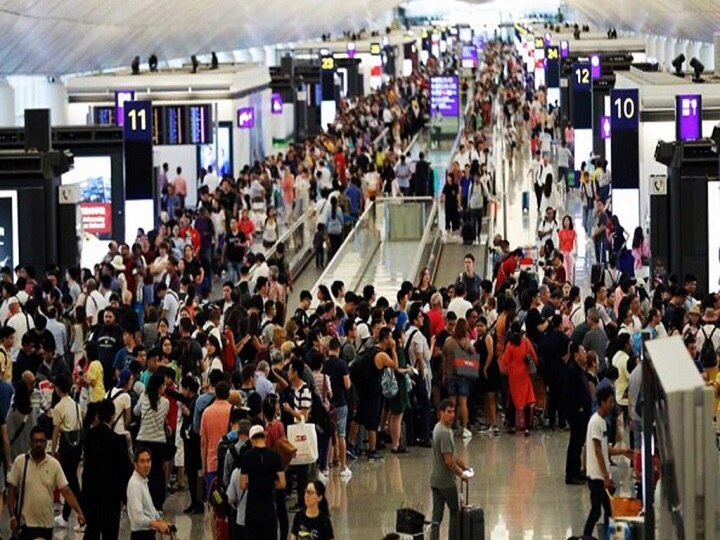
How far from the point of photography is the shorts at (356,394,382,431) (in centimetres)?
1691

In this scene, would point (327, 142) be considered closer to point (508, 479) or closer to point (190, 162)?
point (190, 162)

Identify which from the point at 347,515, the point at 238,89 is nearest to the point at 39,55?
the point at 238,89

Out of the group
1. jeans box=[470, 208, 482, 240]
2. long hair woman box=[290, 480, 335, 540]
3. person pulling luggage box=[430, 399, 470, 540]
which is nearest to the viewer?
long hair woman box=[290, 480, 335, 540]

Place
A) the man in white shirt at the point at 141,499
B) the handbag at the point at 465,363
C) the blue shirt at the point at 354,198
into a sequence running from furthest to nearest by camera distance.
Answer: the blue shirt at the point at 354,198 < the handbag at the point at 465,363 < the man in white shirt at the point at 141,499

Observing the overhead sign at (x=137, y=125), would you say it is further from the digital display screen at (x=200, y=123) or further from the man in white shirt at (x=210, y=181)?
the man in white shirt at (x=210, y=181)

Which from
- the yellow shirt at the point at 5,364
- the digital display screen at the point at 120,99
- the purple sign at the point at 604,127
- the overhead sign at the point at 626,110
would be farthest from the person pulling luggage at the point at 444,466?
the digital display screen at the point at 120,99

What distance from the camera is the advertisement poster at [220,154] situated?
38406 millimetres

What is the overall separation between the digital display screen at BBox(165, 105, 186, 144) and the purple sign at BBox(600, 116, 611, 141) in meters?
7.58

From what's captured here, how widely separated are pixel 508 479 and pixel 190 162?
21297 millimetres

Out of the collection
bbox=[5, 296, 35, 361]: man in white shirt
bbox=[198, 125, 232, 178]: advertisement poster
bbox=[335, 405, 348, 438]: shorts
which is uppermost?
bbox=[198, 125, 232, 178]: advertisement poster

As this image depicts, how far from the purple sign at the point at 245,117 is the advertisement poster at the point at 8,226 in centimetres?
1712

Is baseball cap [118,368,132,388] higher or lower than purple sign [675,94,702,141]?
lower

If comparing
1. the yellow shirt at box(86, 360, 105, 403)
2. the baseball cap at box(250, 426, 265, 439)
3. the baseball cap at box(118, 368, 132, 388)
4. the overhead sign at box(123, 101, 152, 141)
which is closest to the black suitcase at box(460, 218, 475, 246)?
the overhead sign at box(123, 101, 152, 141)

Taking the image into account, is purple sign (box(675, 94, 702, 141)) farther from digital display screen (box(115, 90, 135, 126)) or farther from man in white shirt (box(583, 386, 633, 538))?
man in white shirt (box(583, 386, 633, 538))
